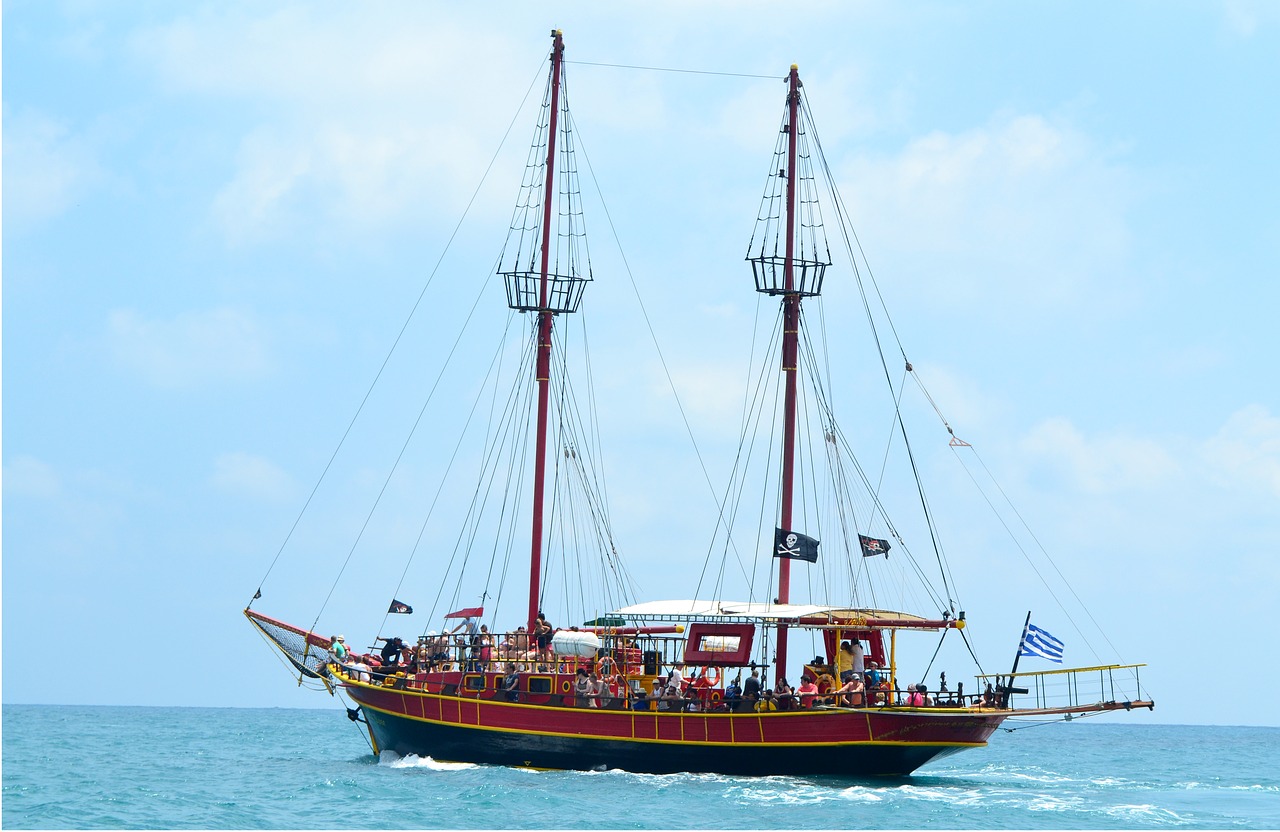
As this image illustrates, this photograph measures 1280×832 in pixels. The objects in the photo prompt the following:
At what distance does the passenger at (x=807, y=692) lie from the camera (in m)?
44.5

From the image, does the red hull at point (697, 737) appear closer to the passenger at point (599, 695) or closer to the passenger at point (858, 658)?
the passenger at point (599, 695)

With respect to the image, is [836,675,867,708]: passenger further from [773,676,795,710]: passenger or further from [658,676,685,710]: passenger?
[658,676,685,710]: passenger

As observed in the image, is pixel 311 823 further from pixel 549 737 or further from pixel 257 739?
pixel 257 739

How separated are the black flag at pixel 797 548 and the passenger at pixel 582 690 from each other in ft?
24.1

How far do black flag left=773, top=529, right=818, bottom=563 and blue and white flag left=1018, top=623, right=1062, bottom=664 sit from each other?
8.51 metres

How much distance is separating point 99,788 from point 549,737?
14.7 metres

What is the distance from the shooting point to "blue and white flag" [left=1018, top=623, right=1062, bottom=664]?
43188 millimetres

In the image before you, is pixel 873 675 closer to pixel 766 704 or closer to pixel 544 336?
pixel 766 704

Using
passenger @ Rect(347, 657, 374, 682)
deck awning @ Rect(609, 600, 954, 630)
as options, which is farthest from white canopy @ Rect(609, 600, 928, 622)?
passenger @ Rect(347, 657, 374, 682)

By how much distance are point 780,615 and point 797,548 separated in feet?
10.8

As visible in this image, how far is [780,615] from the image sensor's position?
47188 millimetres

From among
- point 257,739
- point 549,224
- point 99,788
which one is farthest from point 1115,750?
point 99,788

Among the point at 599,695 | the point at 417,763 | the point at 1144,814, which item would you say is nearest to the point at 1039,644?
the point at 1144,814

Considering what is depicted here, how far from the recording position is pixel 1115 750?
120 metres
